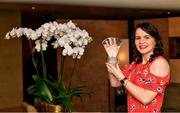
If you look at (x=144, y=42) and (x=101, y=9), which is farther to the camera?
(x=101, y=9)

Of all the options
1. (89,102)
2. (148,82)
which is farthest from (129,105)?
(89,102)

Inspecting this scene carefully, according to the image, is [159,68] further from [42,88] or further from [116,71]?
[42,88]

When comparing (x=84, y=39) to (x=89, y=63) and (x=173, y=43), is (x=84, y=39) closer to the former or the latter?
(x=89, y=63)

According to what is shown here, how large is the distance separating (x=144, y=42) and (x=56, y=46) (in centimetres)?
41

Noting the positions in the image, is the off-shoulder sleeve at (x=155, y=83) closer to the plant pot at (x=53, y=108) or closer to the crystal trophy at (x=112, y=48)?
the crystal trophy at (x=112, y=48)

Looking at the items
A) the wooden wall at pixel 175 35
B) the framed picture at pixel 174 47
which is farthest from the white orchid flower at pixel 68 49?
the framed picture at pixel 174 47

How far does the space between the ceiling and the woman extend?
195 centimetres

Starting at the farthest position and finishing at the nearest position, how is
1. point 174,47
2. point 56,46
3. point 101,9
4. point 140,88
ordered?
1. point 174,47
2. point 101,9
3. point 56,46
4. point 140,88

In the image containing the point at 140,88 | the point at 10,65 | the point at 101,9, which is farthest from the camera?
the point at 10,65

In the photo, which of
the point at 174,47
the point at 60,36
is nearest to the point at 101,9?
the point at 174,47

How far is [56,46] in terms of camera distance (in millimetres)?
1476

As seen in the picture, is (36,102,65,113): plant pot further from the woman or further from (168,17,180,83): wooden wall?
(168,17,180,83): wooden wall

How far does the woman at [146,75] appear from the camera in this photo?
1378 millimetres

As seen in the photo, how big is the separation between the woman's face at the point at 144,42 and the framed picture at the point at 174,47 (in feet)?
18.2
